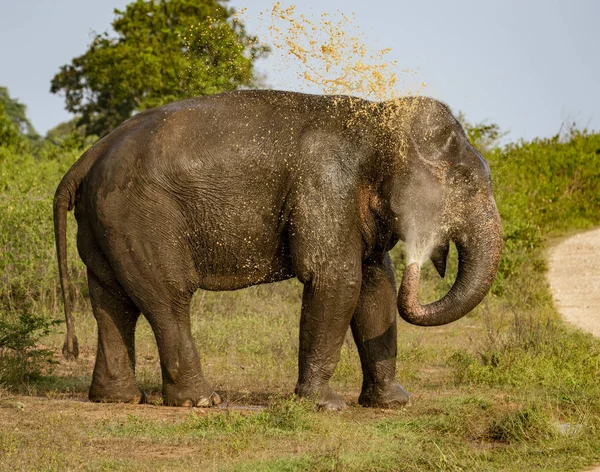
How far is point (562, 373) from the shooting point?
32.6 feet

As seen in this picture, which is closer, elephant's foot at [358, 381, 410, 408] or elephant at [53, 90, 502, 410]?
elephant at [53, 90, 502, 410]

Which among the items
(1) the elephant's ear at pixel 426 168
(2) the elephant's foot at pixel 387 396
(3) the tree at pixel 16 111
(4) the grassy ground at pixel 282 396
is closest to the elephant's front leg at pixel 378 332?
(2) the elephant's foot at pixel 387 396

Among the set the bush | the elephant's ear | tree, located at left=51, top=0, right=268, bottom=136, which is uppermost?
tree, located at left=51, top=0, right=268, bottom=136

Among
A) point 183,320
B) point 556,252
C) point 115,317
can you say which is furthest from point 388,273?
point 556,252

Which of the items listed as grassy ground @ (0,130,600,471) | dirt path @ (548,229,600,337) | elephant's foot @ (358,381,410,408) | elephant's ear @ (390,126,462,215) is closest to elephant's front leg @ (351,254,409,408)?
elephant's foot @ (358,381,410,408)

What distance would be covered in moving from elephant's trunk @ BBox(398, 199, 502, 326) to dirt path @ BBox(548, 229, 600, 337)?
6571 mm

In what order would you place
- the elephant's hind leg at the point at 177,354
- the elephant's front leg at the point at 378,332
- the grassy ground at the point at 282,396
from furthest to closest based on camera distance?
1. the elephant's front leg at the point at 378,332
2. the elephant's hind leg at the point at 177,354
3. the grassy ground at the point at 282,396

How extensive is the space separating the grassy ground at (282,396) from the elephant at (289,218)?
0.59 m

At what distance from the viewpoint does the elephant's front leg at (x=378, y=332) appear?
9.05 m

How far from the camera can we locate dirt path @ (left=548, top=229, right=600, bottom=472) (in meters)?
16.3

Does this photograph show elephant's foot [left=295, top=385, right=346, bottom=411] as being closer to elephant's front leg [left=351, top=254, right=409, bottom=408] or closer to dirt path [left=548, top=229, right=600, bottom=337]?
elephant's front leg [left=351, top=254, right=409, bottom=408]

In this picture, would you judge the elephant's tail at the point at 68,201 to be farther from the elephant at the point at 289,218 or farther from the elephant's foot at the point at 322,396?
the elephant's foot at the point at 322,396

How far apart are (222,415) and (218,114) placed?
249cm

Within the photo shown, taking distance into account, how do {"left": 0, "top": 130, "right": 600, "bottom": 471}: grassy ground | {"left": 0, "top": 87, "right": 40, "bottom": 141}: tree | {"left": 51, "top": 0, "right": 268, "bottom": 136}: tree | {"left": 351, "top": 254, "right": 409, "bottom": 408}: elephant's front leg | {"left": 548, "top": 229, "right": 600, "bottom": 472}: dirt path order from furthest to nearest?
{"left": 0, "top": 87, "right": 40, "bottom": 141}: tree → {"left": 51, "top": 0, "right": 268, "bottom": 136}: tree → {"left": 548, "top": 229, "right": 600, "bottom": 472}: dirt path → {"left": 351, "top": 254, "right": 409, "bottom": 408}: elephant's front leg → {"left": 0, "top": 130, "right": 600, "bottom": 471}: grassy ground
